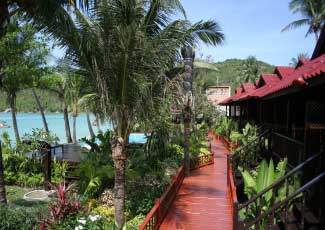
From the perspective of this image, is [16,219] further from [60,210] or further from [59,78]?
[59,78]

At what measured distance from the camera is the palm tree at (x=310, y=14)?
34.9 meters

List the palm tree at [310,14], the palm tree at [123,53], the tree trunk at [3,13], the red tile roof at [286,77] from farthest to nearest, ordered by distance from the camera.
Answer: the palm tree at [310,14] < the tree trunk at [3,13] < the palm tree at [123,53] < the red tile roof at [286,77]

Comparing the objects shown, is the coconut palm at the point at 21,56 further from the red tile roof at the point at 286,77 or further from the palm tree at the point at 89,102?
the red tile roof at the point at 286,77

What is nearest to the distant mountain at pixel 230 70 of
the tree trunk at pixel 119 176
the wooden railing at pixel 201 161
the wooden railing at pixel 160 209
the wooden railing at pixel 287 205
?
the wooden railing at pixel 201 161

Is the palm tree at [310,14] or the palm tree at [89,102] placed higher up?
the palm tree at [310,14]

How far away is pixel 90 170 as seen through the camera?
10.5m

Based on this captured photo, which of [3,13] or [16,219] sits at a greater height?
[3,13]

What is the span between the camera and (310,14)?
35844mm

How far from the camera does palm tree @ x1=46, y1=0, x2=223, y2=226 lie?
6855 mm

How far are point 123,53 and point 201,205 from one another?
5042 millimetres

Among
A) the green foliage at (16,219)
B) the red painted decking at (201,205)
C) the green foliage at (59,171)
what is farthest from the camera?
the green foliage at (59,171)

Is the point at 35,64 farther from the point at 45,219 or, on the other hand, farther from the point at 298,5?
the point at 298,5

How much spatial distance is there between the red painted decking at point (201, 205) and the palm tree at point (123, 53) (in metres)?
1.66

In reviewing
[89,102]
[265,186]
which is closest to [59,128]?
[89,102]
